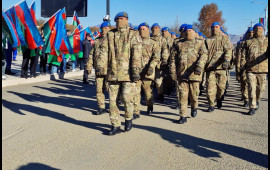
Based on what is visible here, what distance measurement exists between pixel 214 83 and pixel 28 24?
20.7ft

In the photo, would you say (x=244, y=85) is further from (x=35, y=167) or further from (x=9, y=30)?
(x=9, y=30)

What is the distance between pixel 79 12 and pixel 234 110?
1427 cm

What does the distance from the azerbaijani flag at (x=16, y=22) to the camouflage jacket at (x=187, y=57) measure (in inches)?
216

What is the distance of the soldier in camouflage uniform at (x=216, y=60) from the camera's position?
7.39 m

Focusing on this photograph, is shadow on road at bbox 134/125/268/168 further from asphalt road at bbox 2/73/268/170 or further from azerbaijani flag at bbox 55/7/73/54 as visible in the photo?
azerbaijani flag at bbox 55/7/73/54

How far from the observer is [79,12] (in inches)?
784

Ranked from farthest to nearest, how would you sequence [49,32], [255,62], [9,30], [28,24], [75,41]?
[75,41] < [49,32] < [28,24] < [9,30] < [255,62]

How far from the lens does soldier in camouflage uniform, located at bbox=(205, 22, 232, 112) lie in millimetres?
7387

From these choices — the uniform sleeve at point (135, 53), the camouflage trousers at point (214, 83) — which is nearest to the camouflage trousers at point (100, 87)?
the uniform sleeve at point (135, 53)

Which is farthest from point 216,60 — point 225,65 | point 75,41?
point 75,41

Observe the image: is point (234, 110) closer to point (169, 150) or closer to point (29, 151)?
point (169, 150)

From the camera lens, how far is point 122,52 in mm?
5254

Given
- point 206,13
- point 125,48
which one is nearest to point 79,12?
point 125,48

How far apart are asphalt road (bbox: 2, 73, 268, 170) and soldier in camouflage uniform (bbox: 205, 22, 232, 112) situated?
58cm
